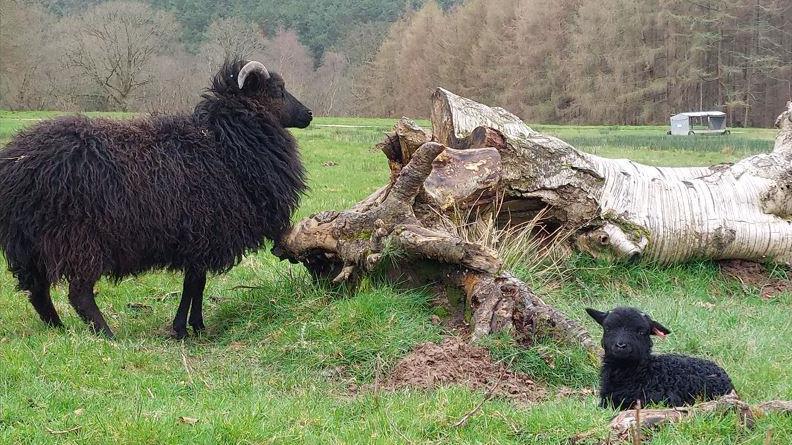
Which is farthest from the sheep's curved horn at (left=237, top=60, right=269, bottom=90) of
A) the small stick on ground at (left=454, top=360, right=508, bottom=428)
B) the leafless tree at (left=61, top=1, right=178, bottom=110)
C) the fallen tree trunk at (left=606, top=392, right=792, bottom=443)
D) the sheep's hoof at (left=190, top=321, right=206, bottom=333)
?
the leafless tree at (left=61, top=1, right=178, bottom=110)

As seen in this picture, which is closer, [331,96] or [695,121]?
[695,121]

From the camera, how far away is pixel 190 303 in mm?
8500

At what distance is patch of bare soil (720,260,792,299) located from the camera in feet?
31.8

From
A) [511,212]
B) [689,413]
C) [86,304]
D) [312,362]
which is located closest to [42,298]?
[86,304]

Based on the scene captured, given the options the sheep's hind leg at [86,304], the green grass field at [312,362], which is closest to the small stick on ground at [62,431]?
the green grass field at [312,362]

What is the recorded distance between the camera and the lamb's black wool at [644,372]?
530 cm

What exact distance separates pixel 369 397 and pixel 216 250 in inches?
128

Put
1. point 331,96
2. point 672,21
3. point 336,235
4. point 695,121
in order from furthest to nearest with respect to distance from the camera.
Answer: point 331,96, point 672,21, point 695,121, point 336,235

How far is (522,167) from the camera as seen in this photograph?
916 centimetres

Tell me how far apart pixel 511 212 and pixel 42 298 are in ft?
16.7

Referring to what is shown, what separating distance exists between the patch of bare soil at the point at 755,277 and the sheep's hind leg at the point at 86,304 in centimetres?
717

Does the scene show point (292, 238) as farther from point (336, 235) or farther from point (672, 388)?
point (672, 388)

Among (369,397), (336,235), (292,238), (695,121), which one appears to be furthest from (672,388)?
(695,121)

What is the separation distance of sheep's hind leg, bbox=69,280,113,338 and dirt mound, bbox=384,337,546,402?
3.07 metres
